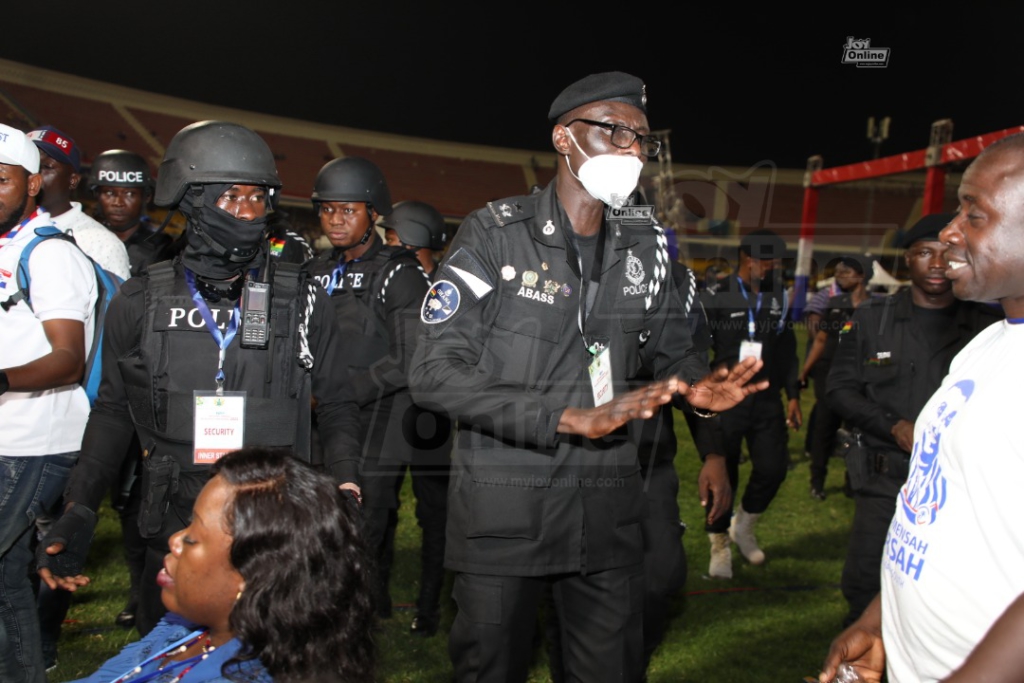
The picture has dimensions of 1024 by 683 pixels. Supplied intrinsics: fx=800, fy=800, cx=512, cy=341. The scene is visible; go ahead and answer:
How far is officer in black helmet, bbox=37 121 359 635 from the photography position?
8.92 feet

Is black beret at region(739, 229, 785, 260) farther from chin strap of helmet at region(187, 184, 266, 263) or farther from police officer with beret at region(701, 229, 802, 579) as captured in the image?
chin strap of helmet at region(187, 184, 266, 263)

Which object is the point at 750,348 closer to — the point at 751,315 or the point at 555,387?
the point at 751,315

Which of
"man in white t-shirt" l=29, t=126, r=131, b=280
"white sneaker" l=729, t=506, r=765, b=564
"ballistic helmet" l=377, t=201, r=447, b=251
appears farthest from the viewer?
"white sneaker" l=729, t=506, r=765, b=564

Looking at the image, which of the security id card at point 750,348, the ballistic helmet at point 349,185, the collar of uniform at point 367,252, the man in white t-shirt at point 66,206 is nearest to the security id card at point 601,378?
the collar of uniform at point 367,252

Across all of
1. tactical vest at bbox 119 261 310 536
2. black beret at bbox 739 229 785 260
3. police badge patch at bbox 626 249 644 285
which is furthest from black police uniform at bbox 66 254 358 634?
black beret at bbox 739 229 785 260

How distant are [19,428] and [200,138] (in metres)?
1.30

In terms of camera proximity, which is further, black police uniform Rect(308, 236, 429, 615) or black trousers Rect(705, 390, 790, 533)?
black trousers Rect(705, 390, 790, 533)

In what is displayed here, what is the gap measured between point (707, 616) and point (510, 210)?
11.3 ft

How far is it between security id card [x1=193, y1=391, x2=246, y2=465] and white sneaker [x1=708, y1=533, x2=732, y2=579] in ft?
13.5

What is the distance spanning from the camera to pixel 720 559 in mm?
5848

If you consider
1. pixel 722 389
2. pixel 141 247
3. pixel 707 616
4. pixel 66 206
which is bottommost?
pixel 707 616

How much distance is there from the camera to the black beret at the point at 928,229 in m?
4.17

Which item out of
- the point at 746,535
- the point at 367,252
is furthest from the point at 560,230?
the point at 746,535

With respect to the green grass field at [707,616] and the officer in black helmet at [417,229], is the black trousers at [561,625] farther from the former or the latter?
the officer in black helmet at [417,229]
